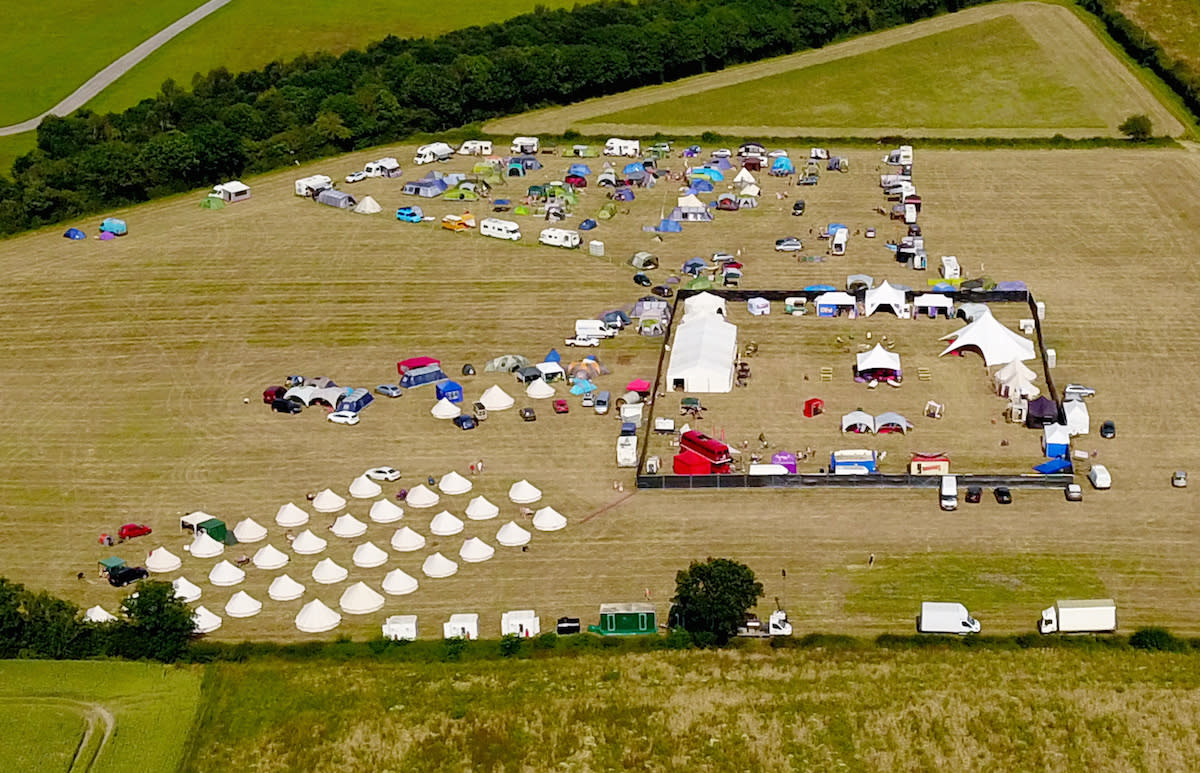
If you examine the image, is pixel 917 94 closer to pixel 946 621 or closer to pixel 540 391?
pixel 540 391

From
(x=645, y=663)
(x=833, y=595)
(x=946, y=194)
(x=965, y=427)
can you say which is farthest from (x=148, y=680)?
(x=946, y=194)

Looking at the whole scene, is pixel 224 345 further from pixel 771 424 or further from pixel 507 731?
pixel 507 731

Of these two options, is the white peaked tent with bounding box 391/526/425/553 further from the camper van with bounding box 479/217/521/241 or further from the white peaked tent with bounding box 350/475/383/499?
the camper van with bounding box 479/217/521/241

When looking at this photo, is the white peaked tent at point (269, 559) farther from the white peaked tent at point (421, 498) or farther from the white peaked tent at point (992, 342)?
the white peaked tent at point (992, 342)

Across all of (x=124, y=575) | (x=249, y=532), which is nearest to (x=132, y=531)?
(x=124, y=575)

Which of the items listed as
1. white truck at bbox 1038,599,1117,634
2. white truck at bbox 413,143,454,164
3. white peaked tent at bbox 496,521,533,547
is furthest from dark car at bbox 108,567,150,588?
white truck at bbox 413,143,454,164

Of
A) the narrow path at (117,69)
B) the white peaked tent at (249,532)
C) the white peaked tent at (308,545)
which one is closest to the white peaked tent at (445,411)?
the white peaked tent at (308,545)
